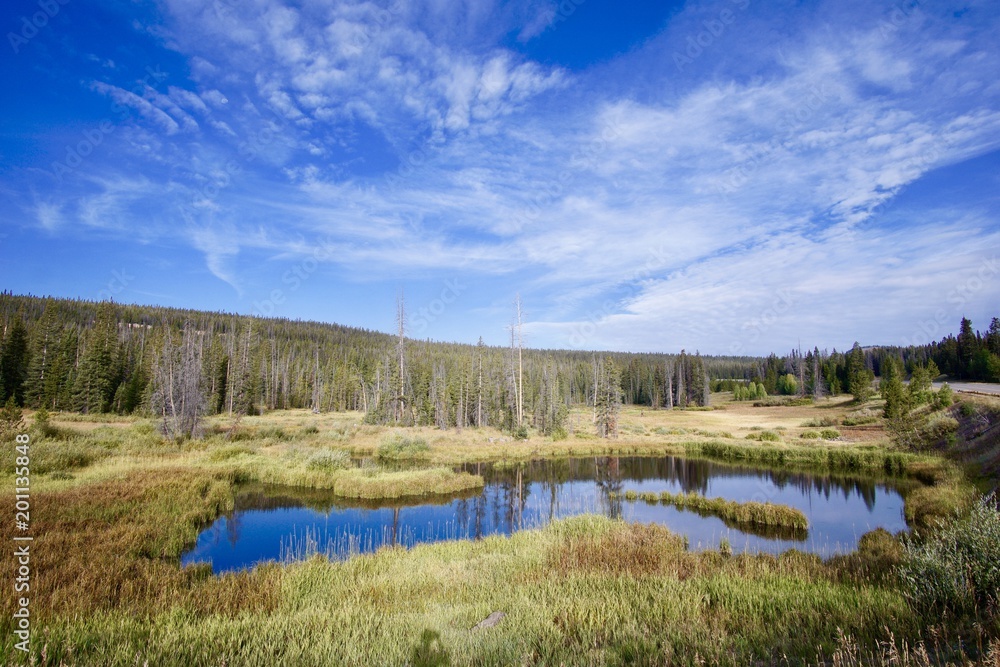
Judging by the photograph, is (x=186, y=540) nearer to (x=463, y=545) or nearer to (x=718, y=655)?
(x=463, y=545)

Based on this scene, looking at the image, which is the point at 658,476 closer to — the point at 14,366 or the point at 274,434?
the point at 274,434

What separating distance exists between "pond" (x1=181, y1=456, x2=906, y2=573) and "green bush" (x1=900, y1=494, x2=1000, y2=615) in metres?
6.45

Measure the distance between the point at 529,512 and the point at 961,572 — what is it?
1531cm

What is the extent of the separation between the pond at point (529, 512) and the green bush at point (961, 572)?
6.45m

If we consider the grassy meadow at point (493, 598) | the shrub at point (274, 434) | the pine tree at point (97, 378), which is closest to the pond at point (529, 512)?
the grassy meadow at point (493, 598)

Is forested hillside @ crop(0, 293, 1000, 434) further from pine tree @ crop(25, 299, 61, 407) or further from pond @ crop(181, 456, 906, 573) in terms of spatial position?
pond @ crop(181, 456, 906, 573)

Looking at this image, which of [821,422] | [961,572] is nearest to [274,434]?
[961,572]

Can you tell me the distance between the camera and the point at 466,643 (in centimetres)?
612

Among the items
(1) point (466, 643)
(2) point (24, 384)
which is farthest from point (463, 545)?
(2) point (24, 384)

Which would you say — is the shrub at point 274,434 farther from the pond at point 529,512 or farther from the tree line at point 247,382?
the pond at point 529,512

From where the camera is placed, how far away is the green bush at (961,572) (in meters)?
6.58

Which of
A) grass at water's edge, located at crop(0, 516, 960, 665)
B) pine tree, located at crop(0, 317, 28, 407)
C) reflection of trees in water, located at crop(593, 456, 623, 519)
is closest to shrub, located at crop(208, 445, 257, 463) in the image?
grass at water's edge, located at crop(0, 516, 960, 665)

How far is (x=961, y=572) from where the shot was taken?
6.77 meters

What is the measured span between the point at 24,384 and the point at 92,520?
6681 centimetres
